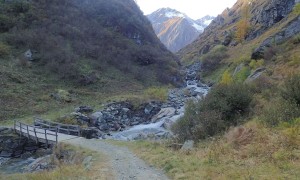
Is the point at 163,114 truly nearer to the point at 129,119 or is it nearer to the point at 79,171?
the point at 129,119

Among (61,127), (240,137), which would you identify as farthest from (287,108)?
(61,127)

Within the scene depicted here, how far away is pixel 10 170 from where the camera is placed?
21.7 m

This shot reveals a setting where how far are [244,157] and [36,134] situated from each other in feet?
63.1

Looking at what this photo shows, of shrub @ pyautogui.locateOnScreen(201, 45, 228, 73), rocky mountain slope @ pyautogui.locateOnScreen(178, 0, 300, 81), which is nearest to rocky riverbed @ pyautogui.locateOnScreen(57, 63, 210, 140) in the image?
rocky mountain slope @ pyautogui.locateOnScreen(178, 0, 300, 81)

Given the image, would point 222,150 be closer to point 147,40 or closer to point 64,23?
point 64,23

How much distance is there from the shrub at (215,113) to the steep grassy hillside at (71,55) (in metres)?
20.6

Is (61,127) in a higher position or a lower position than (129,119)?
higher

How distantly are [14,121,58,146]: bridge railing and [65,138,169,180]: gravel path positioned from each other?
305cm

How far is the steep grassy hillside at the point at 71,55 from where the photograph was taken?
40.2 m

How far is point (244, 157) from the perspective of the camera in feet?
40.9

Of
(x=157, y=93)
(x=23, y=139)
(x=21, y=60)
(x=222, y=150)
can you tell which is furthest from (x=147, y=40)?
(x=222, y=150)

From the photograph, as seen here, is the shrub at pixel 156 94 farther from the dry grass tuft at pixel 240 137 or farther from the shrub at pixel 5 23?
the dry grass tuft at pixel 240 137

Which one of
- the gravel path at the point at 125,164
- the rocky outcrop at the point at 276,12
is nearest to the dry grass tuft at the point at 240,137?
the gravel path at the point at 125,164

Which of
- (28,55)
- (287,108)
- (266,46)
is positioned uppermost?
(28,55)
